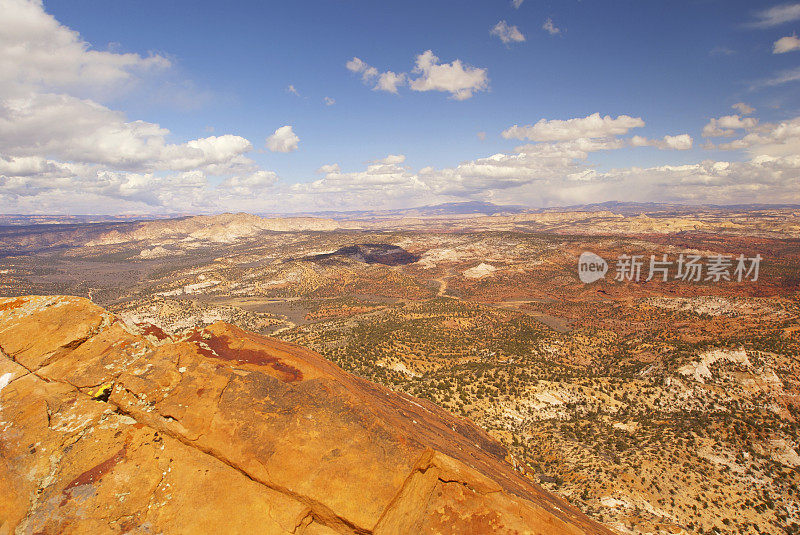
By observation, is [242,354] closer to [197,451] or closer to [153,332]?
[153,332]

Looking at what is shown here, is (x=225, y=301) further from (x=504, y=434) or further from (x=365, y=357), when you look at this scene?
(x=504, y=434)

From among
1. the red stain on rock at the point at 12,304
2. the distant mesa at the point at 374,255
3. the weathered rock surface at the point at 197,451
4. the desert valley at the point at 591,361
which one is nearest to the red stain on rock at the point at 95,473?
the weathered rock surface at the point at 197,451

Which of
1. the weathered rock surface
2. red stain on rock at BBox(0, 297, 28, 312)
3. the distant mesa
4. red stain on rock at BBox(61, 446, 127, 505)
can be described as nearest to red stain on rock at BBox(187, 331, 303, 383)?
the weathered rock surface

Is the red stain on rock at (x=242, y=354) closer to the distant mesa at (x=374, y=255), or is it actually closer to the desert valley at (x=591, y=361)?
the desert valley at (x=591, y=361)

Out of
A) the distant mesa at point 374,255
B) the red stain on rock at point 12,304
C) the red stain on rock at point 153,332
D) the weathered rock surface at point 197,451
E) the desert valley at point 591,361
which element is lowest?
the desert valley at point 591,361

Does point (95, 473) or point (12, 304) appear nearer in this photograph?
point (95, 473)

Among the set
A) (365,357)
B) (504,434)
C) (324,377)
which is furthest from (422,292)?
(324,377)

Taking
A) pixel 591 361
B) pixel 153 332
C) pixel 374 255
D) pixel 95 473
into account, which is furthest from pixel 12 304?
pixel 374 255
